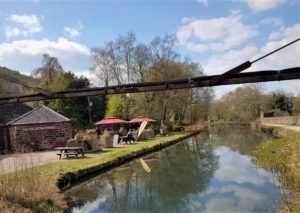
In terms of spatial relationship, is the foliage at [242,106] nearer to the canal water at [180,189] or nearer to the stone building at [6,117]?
the stone building at [6,117]

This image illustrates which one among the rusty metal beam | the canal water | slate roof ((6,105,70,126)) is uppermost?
the rusty metal beam

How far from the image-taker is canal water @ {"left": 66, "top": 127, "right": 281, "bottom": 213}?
37.3 feet

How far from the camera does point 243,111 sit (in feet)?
260

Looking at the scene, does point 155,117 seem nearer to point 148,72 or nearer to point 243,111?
point 148,72

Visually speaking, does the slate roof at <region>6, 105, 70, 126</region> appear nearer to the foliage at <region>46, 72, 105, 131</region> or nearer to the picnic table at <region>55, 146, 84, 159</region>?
the picnic table at <region>55, 146, 84, 159</region>

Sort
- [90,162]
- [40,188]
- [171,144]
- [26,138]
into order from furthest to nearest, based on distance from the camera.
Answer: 1. [171,144]
2. [26,138]
3. [90,162]
4. [40,188]

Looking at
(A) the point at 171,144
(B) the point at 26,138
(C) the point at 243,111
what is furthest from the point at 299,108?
(B) the point at 26,138

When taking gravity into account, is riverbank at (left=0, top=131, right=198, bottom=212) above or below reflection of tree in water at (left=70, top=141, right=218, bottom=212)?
above

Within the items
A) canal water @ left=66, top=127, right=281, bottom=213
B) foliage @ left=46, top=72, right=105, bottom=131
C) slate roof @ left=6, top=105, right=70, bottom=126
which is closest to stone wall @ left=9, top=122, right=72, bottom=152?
slate roof @ left=6, top=105, right=70, bottom=126

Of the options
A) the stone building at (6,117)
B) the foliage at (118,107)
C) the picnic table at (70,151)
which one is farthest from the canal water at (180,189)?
the foliage at (118,107)

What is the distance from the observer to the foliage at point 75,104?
43375 millimetres

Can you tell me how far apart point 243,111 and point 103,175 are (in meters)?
66.9

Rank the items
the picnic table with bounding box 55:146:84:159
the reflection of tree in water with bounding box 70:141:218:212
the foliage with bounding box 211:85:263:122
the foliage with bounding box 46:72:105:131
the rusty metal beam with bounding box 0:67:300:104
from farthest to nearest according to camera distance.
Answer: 1. the foliage with bounding box 211:85:263:122
2. the foliage with bounding box 46:72:105:131
3. the picnic table with bounding box 55:146:84:159
4. the reflection of tree in water with bounding box 70:141:218:212
5. the rusty metal beam with bounding box 0:67:300:104

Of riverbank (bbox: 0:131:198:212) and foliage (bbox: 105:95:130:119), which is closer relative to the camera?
riverbank (bbox: 0:131:198:212)
